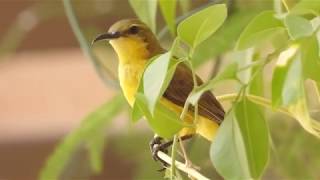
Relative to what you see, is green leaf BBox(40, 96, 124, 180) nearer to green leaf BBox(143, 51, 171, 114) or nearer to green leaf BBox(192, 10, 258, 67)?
green leaf BBox(192, 10, 258, 67)

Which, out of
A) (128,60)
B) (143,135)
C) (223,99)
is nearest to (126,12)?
(143,135)

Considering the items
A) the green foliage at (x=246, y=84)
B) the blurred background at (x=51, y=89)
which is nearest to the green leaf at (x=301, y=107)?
the green foliage at (x=246, y=84)

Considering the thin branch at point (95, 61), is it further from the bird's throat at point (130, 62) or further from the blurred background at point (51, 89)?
the blurred background at point (51, 89)

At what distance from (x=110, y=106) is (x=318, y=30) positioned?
479 mm

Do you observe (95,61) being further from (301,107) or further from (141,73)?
(301,107)

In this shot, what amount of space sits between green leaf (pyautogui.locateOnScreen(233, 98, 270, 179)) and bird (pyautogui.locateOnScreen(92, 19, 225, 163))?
0.48 ft

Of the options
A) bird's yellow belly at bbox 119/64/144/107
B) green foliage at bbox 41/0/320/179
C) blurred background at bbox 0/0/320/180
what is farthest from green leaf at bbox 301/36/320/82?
blurred background at bbox 0/0/320/180

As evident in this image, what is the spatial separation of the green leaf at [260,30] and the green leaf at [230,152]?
1.3 inches

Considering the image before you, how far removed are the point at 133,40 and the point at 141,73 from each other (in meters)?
0.18

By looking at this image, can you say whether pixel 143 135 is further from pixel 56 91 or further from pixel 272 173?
pixel 56 91

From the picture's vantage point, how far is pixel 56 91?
1.92 metres

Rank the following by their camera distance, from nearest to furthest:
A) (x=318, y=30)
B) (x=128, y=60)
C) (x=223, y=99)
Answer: (x=318, y=30), (x=223, y=99), (x=128, y=60)

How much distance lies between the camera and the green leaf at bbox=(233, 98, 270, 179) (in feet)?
1.25

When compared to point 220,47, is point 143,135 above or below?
below
